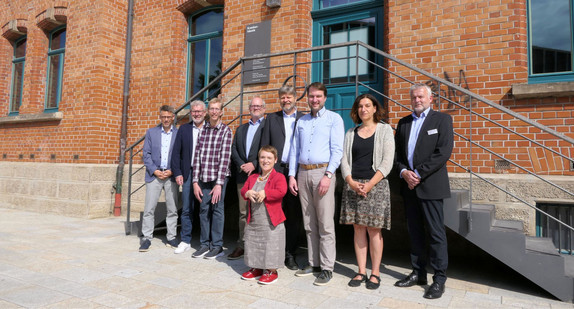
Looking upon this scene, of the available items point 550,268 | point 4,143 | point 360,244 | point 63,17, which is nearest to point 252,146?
point 360,244

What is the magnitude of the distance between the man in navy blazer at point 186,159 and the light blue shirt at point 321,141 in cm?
151

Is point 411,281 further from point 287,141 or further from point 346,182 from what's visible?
point 287,141

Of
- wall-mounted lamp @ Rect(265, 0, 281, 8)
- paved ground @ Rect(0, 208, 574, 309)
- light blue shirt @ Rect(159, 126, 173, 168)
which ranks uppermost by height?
wall-mounted lamp @ Rect(265, 0, 281, 8)

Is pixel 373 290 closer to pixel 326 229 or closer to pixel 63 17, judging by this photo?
pixel 326 229

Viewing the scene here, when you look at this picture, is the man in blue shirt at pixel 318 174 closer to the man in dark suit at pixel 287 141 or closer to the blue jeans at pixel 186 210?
the man in dark suit at pixel 287 141

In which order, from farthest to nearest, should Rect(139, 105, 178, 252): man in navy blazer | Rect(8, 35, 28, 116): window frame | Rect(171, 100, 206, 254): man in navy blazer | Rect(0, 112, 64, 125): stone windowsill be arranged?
Rect(8, 35, 28, 116): window frame
Rect(0, 112, 64, 125): stone windowsill
Rect(139, 105, 178, 252): man in navy blazer
Rect(171, 100, 206, 254): man in navy blazer

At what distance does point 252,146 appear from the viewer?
4105 millimetres

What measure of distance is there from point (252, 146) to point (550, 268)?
2.91 m

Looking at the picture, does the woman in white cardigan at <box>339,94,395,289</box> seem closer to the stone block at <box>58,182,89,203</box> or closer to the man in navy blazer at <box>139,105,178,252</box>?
the man in navy blazer at <box>139,105,178,252</box>

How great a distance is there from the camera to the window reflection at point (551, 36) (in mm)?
4363

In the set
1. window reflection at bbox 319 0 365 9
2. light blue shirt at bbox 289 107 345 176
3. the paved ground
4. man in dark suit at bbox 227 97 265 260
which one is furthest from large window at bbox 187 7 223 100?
light blue shirt at bbox 289 107 345 176

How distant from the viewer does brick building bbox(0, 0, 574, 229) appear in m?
4.34

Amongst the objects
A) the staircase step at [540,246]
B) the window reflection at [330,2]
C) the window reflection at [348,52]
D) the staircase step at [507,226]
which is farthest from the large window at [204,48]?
the staircase step at [540,246]

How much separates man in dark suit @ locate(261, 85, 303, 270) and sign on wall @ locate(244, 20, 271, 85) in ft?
7.33
